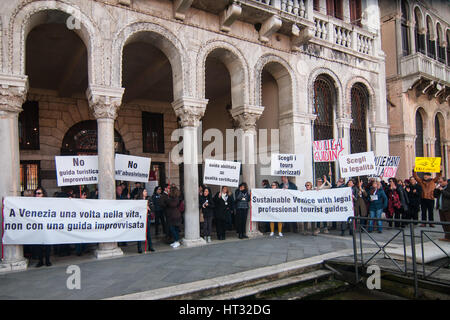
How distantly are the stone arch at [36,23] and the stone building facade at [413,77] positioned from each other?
593 inches

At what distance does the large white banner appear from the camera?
989 cm

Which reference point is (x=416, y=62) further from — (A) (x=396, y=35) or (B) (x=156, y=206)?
(B) (x=156, y=206)

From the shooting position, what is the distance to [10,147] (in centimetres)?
689

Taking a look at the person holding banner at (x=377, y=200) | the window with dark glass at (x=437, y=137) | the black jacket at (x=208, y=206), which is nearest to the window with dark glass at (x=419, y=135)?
the window with dark glass at (x=437, y=137)

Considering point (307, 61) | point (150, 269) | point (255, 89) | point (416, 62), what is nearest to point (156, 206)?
point (150, 269)

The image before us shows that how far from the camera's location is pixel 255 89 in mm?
10508

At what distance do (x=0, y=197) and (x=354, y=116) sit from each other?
1255cm

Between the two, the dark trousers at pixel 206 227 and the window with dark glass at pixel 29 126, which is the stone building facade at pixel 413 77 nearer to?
the dark trousers at pixel 206 227

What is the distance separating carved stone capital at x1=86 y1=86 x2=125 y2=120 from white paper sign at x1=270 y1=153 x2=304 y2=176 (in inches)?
191

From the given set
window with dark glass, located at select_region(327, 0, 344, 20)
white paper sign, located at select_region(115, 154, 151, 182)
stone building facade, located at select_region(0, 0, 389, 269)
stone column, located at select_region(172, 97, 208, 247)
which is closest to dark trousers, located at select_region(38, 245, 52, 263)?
stone building facade, located at select_region(0, 0, 389, 269)

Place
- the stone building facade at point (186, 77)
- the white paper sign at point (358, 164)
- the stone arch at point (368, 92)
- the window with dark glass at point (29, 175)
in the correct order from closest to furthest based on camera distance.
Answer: the stone building facade at point (186, 77), the white paper sign at point (358, 164), the window with dark glass at point (29, 175), the stone arch at point (368, 92)

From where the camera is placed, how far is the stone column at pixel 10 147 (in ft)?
22.1

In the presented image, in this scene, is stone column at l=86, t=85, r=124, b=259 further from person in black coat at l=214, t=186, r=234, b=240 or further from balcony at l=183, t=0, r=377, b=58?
balcony at l=183, t=0, r=377, b=58
